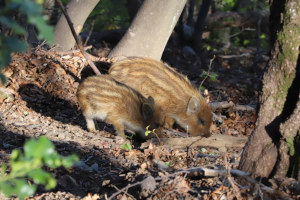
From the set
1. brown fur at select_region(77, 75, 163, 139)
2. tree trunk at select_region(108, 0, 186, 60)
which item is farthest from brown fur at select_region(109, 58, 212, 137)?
tree trunk at select_region(108, 0, 186, 60)

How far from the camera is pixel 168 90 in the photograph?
226 inches

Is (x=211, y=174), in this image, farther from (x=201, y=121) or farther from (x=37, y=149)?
(x=201, y=121)

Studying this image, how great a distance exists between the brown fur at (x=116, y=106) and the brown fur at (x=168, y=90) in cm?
51

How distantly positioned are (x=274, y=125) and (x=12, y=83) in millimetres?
3913

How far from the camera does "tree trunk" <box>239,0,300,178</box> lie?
279cm

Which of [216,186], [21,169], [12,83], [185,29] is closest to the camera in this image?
[21,169]

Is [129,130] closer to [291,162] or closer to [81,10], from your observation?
[81,10]

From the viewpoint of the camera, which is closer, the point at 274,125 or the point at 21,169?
the point at 21,169

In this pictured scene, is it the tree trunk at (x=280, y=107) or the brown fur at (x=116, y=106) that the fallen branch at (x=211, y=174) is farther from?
the brown fur at (x=116, y=106)

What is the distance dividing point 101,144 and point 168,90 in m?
1.59

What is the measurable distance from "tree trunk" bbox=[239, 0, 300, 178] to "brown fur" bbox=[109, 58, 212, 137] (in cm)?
258

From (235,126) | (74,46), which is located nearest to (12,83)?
(74,46)

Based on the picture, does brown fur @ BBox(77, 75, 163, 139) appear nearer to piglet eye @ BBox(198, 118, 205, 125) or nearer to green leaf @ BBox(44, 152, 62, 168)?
piglet eye @ BBox(198, 118, 205, 125)

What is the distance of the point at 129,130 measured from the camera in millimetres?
5621
